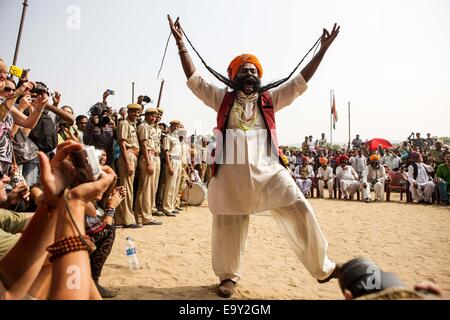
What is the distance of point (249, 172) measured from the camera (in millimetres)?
2955

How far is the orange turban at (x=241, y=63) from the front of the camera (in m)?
3.25

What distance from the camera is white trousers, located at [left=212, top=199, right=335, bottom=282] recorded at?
2.95 meters

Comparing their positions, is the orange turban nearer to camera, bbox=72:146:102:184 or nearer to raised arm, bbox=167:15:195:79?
raised arm, bbox=167:15:195:79

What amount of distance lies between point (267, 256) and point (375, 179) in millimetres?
9714

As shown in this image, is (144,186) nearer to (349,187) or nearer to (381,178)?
(349,187)

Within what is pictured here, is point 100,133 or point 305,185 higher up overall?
Answer: point 100,133

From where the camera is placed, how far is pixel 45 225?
4.58ft

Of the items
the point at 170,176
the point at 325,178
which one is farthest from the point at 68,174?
the point at 325,178

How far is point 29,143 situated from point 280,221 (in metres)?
3.32

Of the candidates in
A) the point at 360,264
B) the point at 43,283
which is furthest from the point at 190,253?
the point at 360,264

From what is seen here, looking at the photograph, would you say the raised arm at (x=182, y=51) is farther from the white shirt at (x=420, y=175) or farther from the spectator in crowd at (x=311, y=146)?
the spectator in crowd at (x=311, y=146)

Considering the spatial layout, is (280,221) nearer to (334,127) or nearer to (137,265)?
(137,265)

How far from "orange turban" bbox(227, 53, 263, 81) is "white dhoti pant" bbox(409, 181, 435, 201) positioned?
10.7m
